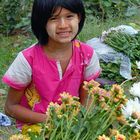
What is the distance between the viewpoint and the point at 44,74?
6.96ft

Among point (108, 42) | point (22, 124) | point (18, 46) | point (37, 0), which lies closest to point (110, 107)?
point (37, 0)

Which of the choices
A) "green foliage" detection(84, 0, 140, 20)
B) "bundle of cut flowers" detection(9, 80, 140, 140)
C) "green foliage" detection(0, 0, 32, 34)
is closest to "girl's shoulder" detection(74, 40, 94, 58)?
"bundle of cut flowers" detection(9, 80, 140, 140)

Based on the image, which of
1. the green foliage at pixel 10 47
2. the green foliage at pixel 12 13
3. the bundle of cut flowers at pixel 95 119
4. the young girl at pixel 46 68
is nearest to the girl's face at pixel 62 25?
the young girl at pixel 46 68

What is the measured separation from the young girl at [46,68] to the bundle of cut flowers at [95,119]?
786mm

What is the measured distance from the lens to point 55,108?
118 cm

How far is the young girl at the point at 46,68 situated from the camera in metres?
1.98

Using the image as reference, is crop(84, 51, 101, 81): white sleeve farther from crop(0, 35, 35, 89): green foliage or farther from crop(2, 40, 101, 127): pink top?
crop(0, 35, 35, 89): green foliage

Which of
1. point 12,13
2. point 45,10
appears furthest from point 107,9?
point 45,10

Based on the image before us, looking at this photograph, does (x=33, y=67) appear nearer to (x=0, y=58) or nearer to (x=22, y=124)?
(x=22, y=124)

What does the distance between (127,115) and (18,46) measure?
4101mm

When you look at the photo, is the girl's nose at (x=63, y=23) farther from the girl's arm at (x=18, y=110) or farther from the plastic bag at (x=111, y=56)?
the plastic bag at (x=111, y=56)

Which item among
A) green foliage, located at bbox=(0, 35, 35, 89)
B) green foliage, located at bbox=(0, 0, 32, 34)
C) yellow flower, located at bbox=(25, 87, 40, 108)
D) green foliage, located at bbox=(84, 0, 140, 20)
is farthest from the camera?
green foliage, located at bbox=(84, 0, 140, 20)

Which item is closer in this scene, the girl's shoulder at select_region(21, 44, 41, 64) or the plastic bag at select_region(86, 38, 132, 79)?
the girl's shoulder at select_region(21, 44, 41, 64)

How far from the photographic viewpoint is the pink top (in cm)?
210
